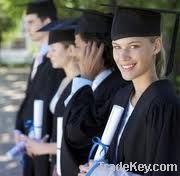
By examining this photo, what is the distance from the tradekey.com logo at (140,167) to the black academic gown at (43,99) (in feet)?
5.09

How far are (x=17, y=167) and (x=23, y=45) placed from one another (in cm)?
1785

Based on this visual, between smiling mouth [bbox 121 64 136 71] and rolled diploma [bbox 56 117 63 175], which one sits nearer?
smiling mouth [bbox 121 64 136 71]

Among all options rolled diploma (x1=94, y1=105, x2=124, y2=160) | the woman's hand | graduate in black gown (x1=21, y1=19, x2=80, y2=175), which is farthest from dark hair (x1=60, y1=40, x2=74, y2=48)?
rolled diploma (x1=94, y1=105, x2=124, y2=160)

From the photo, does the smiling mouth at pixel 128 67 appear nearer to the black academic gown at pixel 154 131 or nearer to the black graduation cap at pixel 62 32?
the black academic gown at pixel 154 131

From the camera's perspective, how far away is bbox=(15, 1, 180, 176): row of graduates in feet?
8.52

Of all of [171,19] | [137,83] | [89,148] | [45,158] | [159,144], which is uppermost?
[171,19]

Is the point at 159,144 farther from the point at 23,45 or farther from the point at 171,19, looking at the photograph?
the point at 23,45

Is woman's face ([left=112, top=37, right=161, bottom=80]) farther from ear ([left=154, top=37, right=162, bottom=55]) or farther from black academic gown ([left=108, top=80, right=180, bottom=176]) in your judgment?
black academic gown ([left=108, top=80, right=180, bottom=176])

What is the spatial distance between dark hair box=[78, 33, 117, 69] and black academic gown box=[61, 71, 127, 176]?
82mm

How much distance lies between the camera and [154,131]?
2.56 meters

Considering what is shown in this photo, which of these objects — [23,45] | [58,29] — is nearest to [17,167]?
[58,29]

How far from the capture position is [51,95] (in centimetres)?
428

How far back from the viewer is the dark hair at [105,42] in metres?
3.37

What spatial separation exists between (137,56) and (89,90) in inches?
24.3
